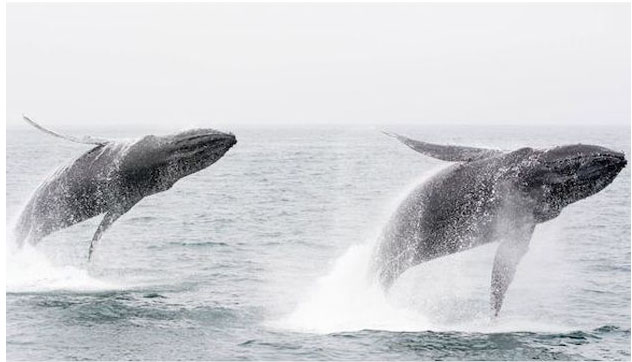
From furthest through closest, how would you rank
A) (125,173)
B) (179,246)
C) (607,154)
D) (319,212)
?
(319,212) < (179,246) < (125,173) < (607,154)

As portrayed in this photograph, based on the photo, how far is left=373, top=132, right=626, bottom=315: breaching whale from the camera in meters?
19.4

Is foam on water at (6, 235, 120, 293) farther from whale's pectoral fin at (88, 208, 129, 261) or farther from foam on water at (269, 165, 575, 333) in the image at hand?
foam on water at (269, 165, 575, 333)

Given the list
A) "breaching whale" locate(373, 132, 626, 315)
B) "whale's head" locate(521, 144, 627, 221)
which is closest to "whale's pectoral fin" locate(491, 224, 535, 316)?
"breaching whale" locate(373, 132, 626, 315)

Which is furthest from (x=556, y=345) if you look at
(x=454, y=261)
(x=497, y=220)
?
(x=454, y=261)

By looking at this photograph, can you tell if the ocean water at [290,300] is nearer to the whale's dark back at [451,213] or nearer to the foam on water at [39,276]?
the foam on water at [39,276]

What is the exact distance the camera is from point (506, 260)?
20672 millimetres

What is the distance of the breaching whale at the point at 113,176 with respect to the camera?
861 inches

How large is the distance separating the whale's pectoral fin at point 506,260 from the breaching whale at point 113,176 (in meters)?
6.60

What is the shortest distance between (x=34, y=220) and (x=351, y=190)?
5126 centimetres

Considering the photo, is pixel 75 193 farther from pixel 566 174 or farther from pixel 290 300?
pixel 566 174

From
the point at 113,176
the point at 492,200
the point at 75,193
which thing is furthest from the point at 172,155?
the point at 492,200

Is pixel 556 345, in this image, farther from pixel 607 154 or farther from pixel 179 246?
pixel 179 246

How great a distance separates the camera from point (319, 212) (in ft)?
A: 178

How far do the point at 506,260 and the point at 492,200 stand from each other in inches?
55.7
